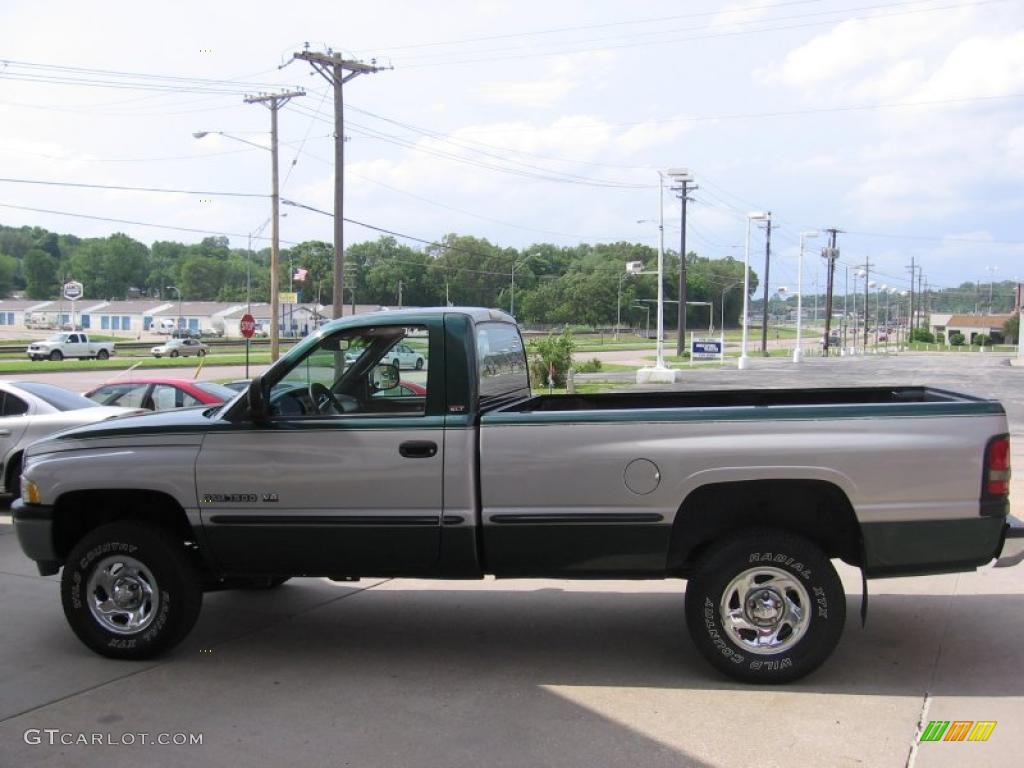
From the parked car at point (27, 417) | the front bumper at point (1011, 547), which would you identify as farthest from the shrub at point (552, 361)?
the front bumper at point (1011, 547)

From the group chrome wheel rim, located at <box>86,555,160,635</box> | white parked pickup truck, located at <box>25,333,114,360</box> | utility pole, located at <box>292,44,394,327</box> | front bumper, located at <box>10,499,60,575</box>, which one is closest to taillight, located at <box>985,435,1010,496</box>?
chrome wheel rim, located at <box>86,555,160,635</box>

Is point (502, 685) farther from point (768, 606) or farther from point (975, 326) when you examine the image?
point (975, 326)

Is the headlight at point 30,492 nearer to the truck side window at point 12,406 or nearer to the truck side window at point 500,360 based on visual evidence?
the truck side window at point 500,360

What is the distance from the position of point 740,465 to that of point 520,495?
3.68ft

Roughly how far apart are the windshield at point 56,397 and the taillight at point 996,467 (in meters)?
9.25

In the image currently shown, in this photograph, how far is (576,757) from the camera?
407 centimetres

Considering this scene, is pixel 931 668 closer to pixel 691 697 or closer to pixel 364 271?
pixel 691 697

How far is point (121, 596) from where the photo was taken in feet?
17.7

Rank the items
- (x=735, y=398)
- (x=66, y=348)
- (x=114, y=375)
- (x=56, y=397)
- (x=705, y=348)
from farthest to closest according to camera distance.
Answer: (x=66, y=348) → (x=705, y=348) → (x=114, y=375) → (x=56, y=397) → (x=735, y=398)

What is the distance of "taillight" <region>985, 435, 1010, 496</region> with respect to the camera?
470cm

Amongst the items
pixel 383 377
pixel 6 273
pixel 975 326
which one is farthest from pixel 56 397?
pixel 975 326

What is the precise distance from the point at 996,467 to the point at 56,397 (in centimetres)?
962

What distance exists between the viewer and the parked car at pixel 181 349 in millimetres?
62000

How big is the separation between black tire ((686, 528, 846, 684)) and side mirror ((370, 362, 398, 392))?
1.97m
